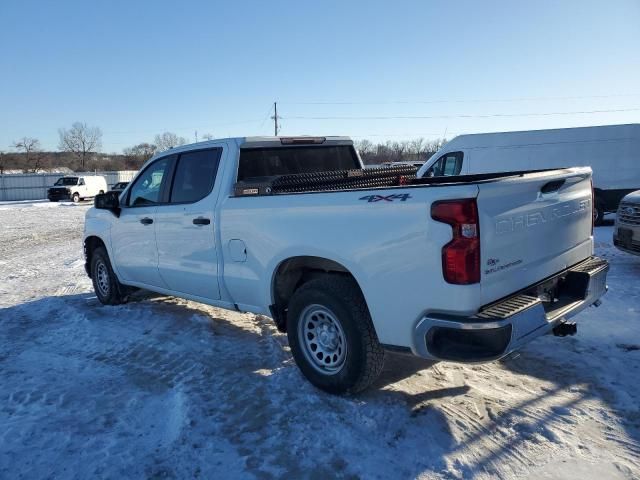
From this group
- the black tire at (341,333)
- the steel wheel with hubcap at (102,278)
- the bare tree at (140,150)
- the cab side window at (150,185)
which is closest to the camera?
the black tire at (341,333)

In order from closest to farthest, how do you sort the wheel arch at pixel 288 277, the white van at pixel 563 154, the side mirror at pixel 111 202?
1. the wheel arch at pixel 288 277
2. the side mirror at pixel 111 202
3. the white van at pixel 563 154

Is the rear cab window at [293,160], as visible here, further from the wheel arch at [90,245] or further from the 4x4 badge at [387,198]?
the wheel arch at [90,245]

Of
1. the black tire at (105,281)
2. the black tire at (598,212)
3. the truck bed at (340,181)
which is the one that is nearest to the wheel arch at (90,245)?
the black tire at (105,281)

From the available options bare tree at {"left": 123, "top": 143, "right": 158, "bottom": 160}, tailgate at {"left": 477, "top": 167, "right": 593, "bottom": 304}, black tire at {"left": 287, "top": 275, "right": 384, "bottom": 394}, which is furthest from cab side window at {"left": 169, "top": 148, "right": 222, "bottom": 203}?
bare tree at {"left": 123, "top": 143, "right": 158, "bottom": 160}

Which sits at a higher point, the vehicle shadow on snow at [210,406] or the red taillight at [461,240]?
the red taillight at [461,240]

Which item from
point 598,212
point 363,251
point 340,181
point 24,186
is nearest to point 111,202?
point 340,181

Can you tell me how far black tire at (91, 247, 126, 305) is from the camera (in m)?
6.84

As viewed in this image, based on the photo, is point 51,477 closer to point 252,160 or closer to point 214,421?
point 214,421

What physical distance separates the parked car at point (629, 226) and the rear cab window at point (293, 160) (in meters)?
4.31

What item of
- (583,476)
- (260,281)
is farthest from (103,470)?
(583,476)

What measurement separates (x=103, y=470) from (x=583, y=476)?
278 cm

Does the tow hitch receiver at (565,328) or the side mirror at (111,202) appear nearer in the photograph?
the tow hitch receiver at (565,328)

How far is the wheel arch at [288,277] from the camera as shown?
4.14 metres

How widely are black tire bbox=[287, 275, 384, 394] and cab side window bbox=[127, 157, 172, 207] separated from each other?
245 cm
